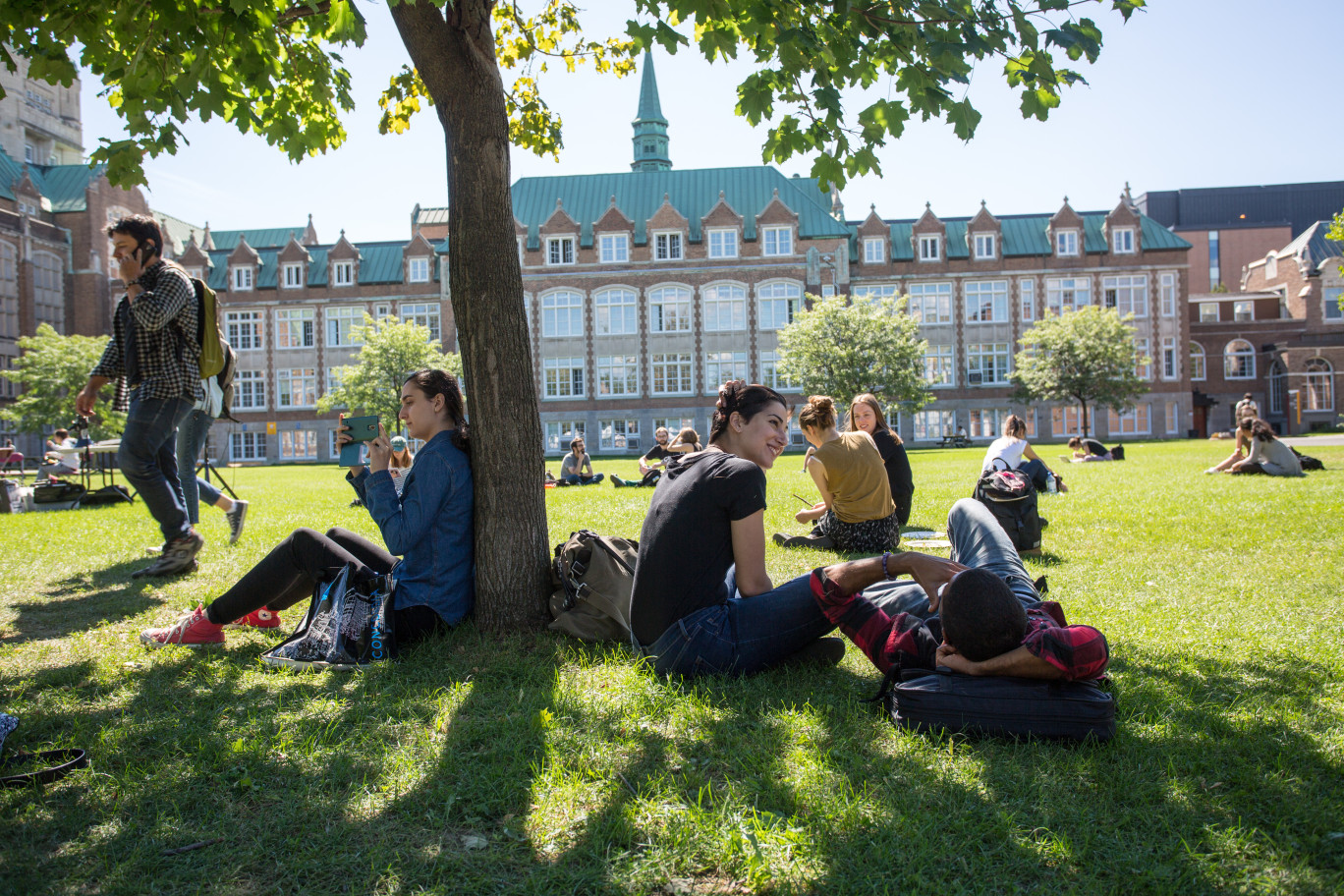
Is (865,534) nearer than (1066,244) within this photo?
Yes

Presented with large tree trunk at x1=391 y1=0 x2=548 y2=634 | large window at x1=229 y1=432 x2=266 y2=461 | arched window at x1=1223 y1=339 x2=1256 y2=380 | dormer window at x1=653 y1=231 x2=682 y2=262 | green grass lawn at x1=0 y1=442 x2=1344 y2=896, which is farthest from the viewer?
arched window at x1=1223 y1=339 x2=1256 y2=380

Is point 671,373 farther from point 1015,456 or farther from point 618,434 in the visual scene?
point 1015,456

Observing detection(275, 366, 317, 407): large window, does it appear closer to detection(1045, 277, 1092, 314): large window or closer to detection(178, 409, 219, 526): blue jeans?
detection(1045, 277, 1092, 314): large window

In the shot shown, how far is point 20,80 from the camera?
63875 mm

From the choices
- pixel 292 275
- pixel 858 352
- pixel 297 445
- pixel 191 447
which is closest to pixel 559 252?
pixel 292 275

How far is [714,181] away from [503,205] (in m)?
48.2

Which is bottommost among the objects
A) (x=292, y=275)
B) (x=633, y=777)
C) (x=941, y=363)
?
(x=633, y=777)

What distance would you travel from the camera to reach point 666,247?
158 feet

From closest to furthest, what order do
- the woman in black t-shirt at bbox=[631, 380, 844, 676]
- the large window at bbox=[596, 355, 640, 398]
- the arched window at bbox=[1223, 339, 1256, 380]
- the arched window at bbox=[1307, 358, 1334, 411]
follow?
the woman in black t-shirt at bbox=[631, 380, 844, 676], the large window at bbox=[596, 355, 640, 398], the arched window at bbox=[1307, 358, 1334, 411], the arched window at bbox=[1223, 339, 1256, 380]

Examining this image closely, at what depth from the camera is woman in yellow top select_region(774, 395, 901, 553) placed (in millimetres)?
7074

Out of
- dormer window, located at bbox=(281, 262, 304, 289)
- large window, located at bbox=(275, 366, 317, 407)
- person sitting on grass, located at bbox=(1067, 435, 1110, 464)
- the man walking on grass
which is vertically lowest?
person sitting on grass, located at bbox=(1067, 435, 1110, 464)

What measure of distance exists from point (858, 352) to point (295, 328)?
3410 cm

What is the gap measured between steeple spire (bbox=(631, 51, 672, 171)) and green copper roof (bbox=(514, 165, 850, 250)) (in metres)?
4.22

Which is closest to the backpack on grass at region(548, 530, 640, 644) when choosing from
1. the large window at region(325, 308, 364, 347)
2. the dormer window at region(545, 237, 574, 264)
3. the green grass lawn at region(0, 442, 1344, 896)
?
the green grass lawn at region(0, 442, 1344, 896)
